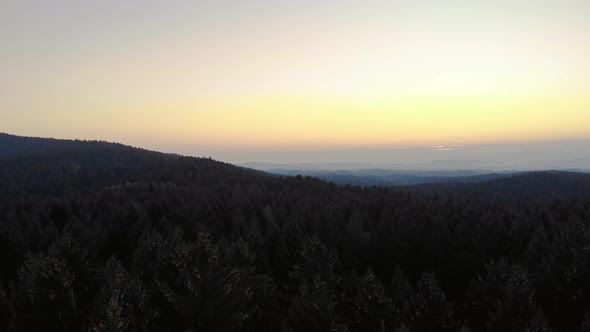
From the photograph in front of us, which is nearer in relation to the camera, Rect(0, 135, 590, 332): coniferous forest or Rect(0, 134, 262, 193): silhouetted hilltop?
Rect(0, 135, 590, 332): coniferous forest

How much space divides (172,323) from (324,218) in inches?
1652

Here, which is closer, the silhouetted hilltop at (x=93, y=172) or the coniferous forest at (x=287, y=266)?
the coniferous forest at (x=287, y=266)

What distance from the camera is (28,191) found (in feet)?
467

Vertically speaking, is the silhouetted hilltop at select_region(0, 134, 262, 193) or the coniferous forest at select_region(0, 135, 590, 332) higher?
the silhouetted hilltop at select_region(0, 134, 262, 193)

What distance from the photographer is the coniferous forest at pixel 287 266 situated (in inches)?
1039

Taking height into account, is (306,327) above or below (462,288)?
above

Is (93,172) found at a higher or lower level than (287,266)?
higher

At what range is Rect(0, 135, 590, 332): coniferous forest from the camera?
26.4 m

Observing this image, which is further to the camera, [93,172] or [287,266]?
[93,172]

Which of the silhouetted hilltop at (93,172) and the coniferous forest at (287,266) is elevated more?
the silhouetted hilltop at (93,172)

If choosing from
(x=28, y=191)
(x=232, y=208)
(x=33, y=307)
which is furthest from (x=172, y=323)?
(x=28, y=191)

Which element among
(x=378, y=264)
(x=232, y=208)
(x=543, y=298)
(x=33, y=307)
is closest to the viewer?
(x=33, y=307)

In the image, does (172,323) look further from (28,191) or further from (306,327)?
(28,191)

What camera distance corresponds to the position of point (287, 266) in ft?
161
